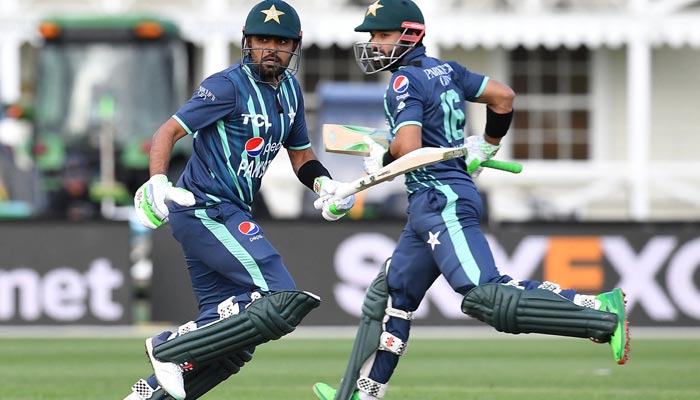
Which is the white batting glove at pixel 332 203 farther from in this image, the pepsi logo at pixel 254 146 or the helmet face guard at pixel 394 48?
the helmet face guard at pixel 394 48

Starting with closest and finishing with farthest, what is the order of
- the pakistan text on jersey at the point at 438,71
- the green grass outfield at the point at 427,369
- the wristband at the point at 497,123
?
1. the pakistan text on jersey at the point at 438,71
2. the wristband at the point at 497,123
3. the green grass outfield at the point at 427,369

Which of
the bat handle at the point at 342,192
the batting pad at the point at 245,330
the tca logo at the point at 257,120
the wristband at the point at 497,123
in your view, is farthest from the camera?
the wristband at the point at 497,123

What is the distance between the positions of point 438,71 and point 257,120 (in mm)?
971

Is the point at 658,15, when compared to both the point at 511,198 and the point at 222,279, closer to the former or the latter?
the point at 511,198

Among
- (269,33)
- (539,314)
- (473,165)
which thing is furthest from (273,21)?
(539,314)

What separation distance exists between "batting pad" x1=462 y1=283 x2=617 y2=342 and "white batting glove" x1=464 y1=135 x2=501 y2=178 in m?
0.93

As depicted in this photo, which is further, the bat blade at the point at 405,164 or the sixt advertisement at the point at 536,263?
the sixt advertisement at the point at 536,263

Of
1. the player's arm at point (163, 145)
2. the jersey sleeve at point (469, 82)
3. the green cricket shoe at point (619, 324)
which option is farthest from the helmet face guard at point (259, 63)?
the green cricket shoe at point (619, 324)

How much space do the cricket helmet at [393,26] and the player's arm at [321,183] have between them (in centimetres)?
57

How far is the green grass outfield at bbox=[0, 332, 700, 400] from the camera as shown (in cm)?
866

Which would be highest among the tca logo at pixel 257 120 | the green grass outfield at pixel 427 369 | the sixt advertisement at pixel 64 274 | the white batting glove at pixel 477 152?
the tca logo at pixel 257 120

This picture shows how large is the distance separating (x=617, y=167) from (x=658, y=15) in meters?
2.49

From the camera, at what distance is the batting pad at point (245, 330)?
20.0 feet

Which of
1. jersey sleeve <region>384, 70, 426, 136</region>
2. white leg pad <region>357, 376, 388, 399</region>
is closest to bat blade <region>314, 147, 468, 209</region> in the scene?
jersey sleeve <region>384, 70, 426, 136</region>
